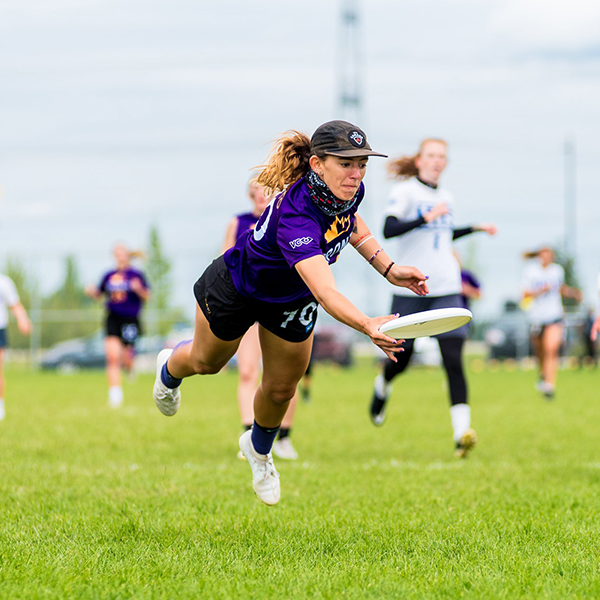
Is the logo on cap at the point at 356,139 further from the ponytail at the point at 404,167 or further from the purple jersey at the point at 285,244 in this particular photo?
the ponytail at the point at 404,167

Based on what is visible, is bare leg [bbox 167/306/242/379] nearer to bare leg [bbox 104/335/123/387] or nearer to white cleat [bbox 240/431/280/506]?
white cleat [bbox 240/431/280/506]

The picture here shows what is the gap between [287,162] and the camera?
14.5 feet

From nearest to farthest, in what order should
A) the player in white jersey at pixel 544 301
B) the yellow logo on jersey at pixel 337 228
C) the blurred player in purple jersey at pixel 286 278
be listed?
the blurred player in purple jersey at pixel 286 278
the yellow logo on jersey at pixel 337 228
the player in white jersey at pixel 544 301

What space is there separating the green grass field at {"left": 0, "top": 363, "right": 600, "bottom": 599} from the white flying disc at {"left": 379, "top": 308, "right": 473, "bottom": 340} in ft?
3.29

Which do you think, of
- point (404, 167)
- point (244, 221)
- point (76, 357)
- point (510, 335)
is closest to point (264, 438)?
point (244, 221)

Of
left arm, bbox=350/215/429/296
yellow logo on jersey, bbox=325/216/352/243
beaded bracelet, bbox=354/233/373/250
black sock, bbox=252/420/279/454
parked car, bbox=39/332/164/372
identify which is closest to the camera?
yellow logo on jersey, bbox=325/216/352/243

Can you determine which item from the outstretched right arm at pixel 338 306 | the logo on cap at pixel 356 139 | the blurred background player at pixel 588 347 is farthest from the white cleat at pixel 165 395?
the blurred background player at pixel 588 347

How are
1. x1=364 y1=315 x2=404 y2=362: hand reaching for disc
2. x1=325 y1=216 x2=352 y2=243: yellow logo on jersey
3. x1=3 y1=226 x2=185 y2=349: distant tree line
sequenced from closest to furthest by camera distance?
x1=364 y1=315 x2=404 y2=362: hand reaching for disc, x1=325 y1=216 x2=352 y2=243: yellow logo on jersey, x1=3 y1=226 x2=185 y2=349: distant tree line

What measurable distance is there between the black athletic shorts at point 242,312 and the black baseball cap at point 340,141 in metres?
0.90

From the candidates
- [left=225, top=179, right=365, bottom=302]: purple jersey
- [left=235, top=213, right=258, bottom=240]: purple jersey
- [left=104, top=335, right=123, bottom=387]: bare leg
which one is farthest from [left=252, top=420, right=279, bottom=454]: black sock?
[left=104, top=335, right=123, bottom=387]: bare leg

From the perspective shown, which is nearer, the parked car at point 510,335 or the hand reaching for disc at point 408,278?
the hand reaching for disc at point 408,278

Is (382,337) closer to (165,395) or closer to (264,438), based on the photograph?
(264,438)

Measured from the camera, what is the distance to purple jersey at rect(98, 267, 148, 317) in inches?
555

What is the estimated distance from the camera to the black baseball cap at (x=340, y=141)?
412 centimetres
